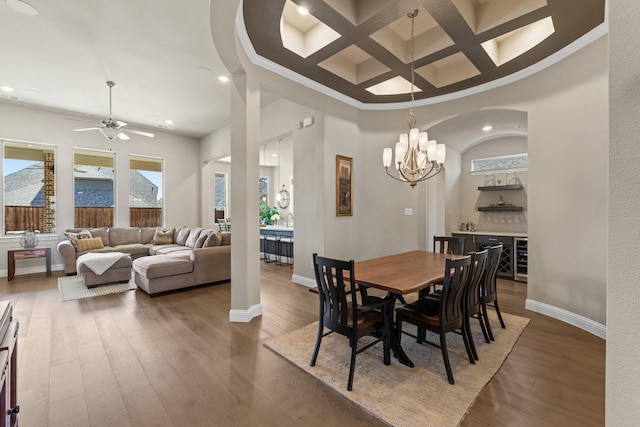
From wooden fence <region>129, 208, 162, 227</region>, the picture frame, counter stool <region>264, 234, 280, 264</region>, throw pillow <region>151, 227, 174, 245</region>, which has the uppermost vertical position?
the picture frame

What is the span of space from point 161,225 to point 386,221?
20.1 ft

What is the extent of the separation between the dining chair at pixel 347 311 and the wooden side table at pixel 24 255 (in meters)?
6.15

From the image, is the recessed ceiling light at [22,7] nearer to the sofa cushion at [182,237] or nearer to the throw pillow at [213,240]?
the throw pillow at [213,240]

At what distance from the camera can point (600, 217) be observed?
9.66 feet

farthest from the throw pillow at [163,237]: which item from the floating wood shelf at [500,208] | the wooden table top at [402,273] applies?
the floating wood shelf at [500,208]

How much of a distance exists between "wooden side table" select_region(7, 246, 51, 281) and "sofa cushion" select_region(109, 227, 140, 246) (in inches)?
43.6

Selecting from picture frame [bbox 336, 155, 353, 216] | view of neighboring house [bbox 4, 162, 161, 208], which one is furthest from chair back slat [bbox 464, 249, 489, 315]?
view of neighboring house [bbox 4, 162, 161, 208]

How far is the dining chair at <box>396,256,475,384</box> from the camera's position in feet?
6.87

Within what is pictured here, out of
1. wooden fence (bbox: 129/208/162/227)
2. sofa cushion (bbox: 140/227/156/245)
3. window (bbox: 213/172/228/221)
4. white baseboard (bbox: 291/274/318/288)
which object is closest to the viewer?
white baseboard (bbox: 291/274/318/288)

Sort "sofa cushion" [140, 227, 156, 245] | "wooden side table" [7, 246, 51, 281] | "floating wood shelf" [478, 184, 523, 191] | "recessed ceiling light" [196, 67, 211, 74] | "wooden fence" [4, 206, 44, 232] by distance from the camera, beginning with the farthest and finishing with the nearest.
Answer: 1. "sofa cushion" [140, 227, 156, 245]
2. "wooden fence" [4, 206, 44, 232]
3. "floating wood shelf" [478, 184, 523, 191]
4. "wooden side table" [7, 246, 51, 281]
5. "recessed ceiling light" [196, 67, 211, 74]

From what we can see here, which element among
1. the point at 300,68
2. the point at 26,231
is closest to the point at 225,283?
the point at 300,68

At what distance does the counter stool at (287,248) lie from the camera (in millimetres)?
6602

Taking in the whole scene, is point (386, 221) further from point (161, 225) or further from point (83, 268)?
point (161, 225)

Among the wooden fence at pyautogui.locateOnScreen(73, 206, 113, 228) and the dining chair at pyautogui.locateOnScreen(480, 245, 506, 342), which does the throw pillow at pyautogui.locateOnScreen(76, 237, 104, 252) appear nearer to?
the wooden fence at pyautogui.locateOnScreen(73, 206, 113, 228)
